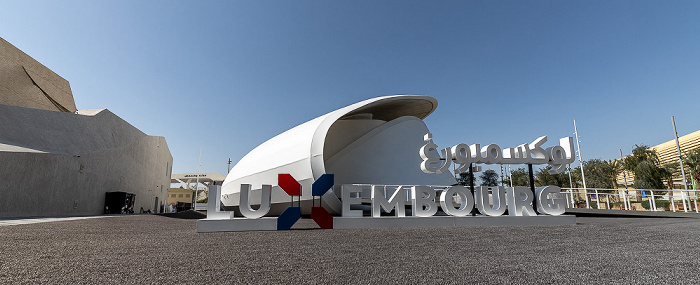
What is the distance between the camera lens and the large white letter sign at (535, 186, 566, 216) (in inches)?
501

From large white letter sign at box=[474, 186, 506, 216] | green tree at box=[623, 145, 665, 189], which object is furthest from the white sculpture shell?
green tree at box=[623, 145, 665, 189]

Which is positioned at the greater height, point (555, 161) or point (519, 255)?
point (555, 161)

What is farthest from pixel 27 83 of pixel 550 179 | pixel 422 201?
pixel 550 179

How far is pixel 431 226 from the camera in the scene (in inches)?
452

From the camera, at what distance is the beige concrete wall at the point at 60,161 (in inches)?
786

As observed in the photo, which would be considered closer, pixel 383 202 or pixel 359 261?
pixel 359 261

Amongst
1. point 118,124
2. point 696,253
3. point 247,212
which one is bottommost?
point 696,253

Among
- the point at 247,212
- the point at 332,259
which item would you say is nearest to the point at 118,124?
the point at 247,212

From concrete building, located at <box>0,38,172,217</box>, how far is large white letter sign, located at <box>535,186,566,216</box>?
28643 mm

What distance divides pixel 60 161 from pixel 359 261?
26.3m

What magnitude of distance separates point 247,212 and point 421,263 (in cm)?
743

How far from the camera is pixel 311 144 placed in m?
16.3

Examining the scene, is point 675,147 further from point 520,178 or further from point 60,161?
point 60,161

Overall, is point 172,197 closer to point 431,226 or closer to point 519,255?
point 431,226
